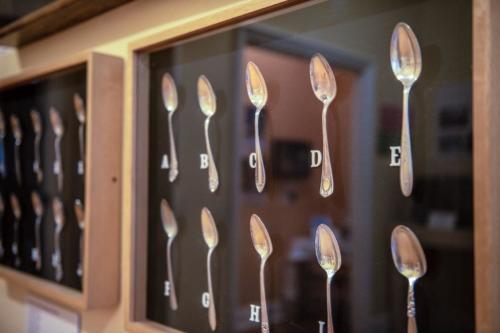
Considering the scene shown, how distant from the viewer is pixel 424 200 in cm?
47

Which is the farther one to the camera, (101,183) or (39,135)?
(39,135)

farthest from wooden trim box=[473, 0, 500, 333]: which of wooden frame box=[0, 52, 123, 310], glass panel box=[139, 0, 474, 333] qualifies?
wooden frame box=[0, 52, 123, 310]

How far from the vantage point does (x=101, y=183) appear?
82cm

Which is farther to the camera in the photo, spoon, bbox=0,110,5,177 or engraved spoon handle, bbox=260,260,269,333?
spoon, bbox=0,110,5,177

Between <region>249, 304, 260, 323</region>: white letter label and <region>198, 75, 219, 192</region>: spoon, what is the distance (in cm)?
17

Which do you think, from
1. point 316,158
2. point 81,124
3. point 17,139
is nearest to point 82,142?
point 81,124

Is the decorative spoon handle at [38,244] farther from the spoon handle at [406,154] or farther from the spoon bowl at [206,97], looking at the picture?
the spoon handle at [406,154]

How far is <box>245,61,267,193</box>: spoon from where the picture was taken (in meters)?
0.62

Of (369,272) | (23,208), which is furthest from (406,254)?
(23,208)

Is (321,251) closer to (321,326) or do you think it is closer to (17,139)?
(321,326)

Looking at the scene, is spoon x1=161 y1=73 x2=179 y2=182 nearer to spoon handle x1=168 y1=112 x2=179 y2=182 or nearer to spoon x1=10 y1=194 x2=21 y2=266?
spoon handle x1=168 y1=112 x2=179 y2=182

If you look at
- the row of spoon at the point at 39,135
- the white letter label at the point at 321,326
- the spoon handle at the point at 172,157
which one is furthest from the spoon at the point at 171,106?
the white letter label at the point at 321,326

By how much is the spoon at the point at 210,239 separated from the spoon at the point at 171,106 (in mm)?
88

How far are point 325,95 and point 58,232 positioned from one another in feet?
2.09
